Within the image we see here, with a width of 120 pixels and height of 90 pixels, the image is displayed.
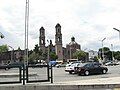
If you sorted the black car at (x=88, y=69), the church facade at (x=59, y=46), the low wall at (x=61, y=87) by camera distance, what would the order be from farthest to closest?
the church facade at (x=59, y=46), the black car at (x=88, y=69), the low wall at (x=61, y=87)

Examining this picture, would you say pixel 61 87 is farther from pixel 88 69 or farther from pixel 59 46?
pixel 59 46

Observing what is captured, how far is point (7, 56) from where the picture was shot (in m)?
171

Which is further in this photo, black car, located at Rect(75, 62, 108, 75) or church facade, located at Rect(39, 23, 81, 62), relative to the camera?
church facade, located at Rect(39, 23, 81, 62)

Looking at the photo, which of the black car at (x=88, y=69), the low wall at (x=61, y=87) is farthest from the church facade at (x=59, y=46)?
the low wall at (x=61, y=87)

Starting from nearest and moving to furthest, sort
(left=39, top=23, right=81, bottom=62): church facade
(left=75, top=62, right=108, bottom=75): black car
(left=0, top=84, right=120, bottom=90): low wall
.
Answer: (left=0, top=84, right=120, bottom=90): low wall < (left=75, top=62, right=108, bottom=75): black car < (left=39, top=23, right=81, bottom=62): church facade

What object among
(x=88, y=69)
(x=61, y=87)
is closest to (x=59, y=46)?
(x=88, y=69)

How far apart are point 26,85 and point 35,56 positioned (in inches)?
4813

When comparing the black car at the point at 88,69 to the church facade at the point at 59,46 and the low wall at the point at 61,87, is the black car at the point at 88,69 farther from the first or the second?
the church facade at the point at 59,46

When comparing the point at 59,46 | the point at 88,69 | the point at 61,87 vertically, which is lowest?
the point at 61,87

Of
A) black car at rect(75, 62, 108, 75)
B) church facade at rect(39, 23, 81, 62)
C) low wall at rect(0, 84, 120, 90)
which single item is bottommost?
low wall at rect(0, 84, 120, 90)

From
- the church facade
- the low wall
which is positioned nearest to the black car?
the low wall

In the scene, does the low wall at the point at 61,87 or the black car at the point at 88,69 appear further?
the black car at the point at 88,69

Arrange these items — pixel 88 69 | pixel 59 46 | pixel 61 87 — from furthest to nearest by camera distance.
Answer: pixel 59 46 → pixel 88 69 → pixel 61 87

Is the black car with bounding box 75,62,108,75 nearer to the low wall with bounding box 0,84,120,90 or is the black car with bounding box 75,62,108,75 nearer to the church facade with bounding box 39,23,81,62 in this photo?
the low wall with bounding box 0,84,120,90
